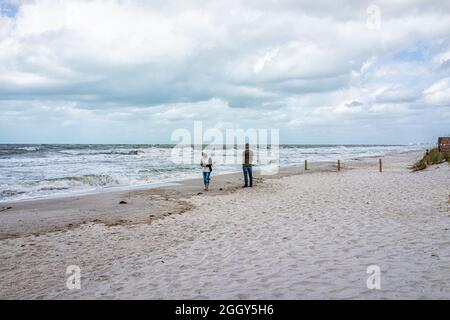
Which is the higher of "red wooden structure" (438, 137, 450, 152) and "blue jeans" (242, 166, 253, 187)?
"red wooden structure" (438, 137, 450, 152)

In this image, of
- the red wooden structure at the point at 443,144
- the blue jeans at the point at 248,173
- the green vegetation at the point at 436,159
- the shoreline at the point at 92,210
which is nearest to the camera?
the shoreline at the point at 92,210

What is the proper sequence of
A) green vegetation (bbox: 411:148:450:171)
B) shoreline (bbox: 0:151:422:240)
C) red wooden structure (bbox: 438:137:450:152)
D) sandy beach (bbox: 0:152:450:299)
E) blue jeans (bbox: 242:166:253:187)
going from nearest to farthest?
1. sandy beach (bbox: 0:152:450:299)
2. shoreline (bbox: 0:151:422:240)
3. blue jeans (bbox: 242:166:253:187)
4. green vegetation (bbox: 411:148:450:171)
5. red wooden structure (bbox: 438:137:450:152)

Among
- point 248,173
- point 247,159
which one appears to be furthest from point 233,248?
point 248,173

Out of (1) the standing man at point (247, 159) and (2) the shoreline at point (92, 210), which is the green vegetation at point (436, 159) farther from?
(2) the shoreline at point (92, 210)

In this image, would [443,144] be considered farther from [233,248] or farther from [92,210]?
[92,210]

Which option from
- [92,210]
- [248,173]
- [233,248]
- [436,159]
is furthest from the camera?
[436,159]

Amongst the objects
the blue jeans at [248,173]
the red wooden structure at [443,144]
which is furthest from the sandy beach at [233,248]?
the red wooden structure at [443,144]

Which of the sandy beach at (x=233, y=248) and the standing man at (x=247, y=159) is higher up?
the standing man at (x=247, y=159)

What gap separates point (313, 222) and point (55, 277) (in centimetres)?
609

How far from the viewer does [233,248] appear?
7.12m

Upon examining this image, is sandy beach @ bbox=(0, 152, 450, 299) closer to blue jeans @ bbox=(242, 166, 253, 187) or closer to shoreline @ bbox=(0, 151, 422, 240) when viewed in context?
shoreline @ bbox=(0, 151, 422, 240)

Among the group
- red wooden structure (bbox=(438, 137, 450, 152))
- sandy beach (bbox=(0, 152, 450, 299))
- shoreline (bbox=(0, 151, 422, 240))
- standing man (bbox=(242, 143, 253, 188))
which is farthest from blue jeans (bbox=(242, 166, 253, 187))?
red wooden structure (bbox=(438, 137, 450, 152))

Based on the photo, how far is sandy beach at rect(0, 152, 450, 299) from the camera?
16.5 feet

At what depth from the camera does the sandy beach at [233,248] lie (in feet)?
16.5
